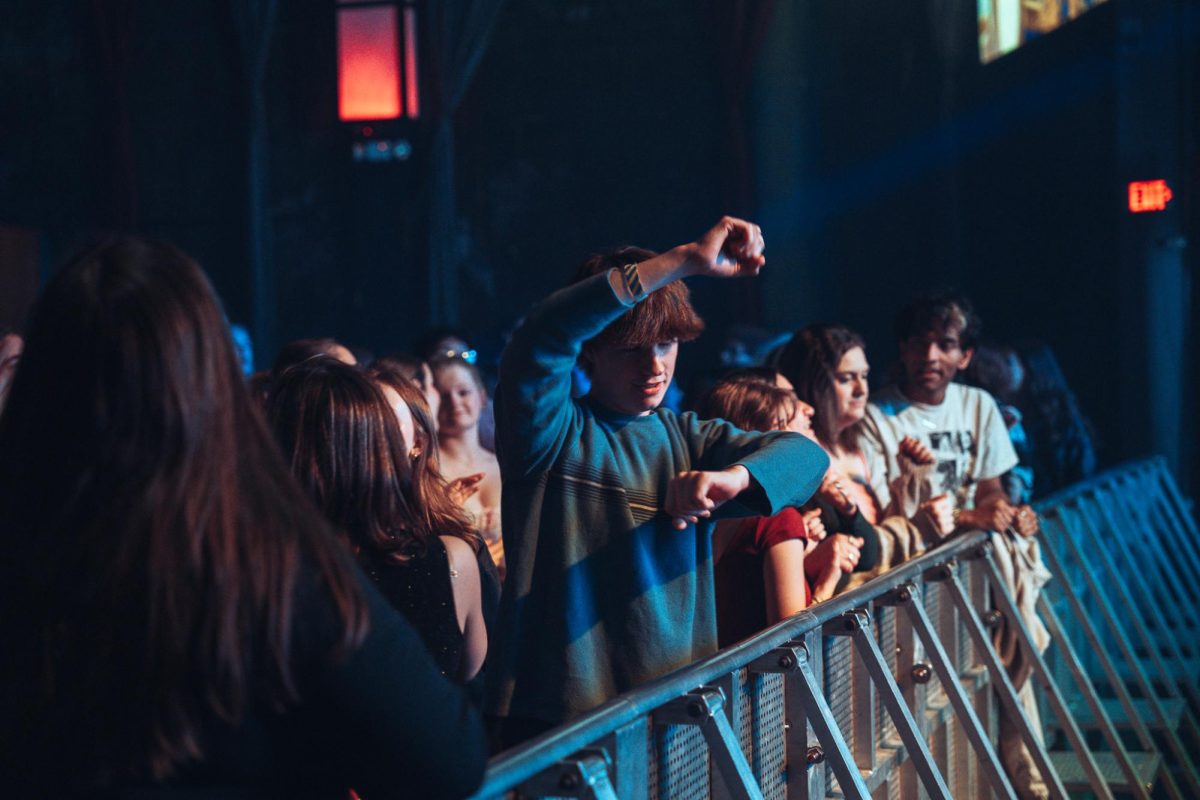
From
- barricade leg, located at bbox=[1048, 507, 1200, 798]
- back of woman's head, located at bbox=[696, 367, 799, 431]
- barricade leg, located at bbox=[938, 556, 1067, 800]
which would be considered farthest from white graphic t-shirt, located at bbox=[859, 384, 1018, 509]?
back of woman's head, located at bbox=[696, 367, 799, 431]

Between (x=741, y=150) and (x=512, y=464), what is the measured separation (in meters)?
10.8

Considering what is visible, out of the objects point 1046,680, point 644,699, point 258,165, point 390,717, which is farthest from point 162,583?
point 258,165

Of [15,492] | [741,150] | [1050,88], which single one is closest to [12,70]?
[741,150]

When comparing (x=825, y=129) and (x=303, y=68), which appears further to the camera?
(x=303, y=68)

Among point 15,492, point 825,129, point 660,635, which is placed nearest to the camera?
point 15,492

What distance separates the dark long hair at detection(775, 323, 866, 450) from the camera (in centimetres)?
438

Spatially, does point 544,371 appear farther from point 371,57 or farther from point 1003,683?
point 371,57

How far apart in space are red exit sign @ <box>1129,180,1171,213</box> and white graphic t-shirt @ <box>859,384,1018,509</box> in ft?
16.2

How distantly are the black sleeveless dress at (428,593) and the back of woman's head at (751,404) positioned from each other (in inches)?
47.4

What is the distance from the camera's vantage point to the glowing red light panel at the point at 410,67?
12.8 meters

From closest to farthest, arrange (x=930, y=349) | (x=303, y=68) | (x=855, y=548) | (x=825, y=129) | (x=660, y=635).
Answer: (x=660, y=635) < (x=855, y=548) < (x=930, y=349) < (x=825, y=129) < (x=303, y=68)

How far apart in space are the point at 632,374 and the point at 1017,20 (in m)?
9.08

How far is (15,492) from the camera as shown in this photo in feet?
3.98

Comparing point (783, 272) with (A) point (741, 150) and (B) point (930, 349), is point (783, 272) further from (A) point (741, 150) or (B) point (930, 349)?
(B) point (930, 349)
